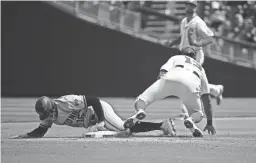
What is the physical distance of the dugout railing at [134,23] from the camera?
2027 cm

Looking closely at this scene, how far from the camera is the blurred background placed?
70.1 ft

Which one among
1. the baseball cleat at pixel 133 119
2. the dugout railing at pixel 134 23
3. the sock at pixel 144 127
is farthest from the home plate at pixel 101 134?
the dugout railing at pixel 134 23

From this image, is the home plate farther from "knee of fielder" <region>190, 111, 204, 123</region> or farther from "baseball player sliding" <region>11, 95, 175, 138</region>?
→ "knee of fielder" <region>190, 111, 204, 123</region>

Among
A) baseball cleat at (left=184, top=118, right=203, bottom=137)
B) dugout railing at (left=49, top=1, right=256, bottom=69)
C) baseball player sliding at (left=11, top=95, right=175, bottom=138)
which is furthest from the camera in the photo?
dugout railing at (left=49, top=1, right=256, bottom=69)

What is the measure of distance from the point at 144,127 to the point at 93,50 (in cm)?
1312

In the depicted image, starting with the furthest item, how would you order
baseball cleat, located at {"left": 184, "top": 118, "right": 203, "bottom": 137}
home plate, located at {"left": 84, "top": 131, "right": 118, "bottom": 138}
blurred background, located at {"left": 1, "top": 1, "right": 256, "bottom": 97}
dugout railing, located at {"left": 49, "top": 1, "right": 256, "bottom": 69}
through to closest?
blurred background, located at {"left": 1, "top": 1, "right": 256, "bottom": 97}
dugout railing, located at {"left": 49, "top": 1, "right": 256, "bottom": 69}
home plate, located at {"left": 84, "top": 131, "right": 118, "bottom": 138}
baseball cleat, located at {"left": 184, "top": 118, "right": 203, "bottom": 137}

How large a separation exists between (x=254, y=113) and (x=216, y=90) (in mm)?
2301

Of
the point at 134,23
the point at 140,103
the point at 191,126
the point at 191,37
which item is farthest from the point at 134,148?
the point at 134,23

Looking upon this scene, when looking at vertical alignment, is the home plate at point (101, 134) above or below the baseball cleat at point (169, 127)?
below

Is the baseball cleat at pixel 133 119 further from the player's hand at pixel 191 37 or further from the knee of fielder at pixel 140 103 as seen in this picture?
the player's hand at pixel 191 37

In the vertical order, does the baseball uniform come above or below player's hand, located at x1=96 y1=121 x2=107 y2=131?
above

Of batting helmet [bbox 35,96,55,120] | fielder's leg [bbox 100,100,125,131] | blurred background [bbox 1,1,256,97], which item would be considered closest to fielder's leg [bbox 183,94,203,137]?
fielder's leg [bbox 100,100,125,131]

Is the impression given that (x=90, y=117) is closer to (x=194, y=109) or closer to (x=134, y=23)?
(x=194, y=109)

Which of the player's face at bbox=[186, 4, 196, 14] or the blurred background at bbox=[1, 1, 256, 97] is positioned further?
the blurred background at bbox=[1, 1, 256, 97]
